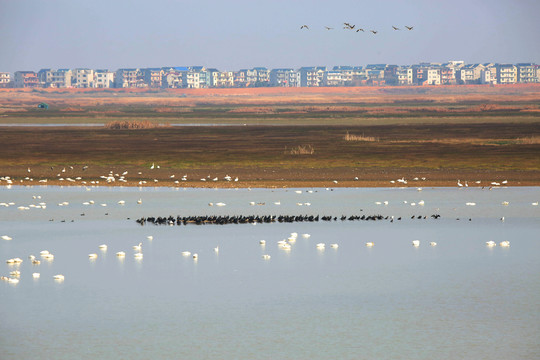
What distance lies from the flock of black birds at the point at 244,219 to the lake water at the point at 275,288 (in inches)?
21.9

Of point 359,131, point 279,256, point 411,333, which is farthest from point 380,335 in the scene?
point 359,131

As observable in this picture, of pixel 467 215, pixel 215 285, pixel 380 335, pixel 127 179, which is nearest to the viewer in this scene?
pixel 380 335

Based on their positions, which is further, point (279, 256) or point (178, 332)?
point (279, 256)

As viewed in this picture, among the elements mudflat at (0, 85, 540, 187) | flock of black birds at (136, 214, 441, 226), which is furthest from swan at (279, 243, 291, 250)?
mudflat at (0, 85, 540, 187)

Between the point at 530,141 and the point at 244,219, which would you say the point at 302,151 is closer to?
the point at 530,141

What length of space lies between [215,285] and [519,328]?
23.1 ft

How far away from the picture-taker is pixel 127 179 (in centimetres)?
4809

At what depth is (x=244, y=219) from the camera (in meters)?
32.2

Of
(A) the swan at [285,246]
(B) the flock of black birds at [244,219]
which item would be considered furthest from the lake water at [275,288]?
(B) the flock of black birds at [244,219]

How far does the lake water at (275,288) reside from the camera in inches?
652

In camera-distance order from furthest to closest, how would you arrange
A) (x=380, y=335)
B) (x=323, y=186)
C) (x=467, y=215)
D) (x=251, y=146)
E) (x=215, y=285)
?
(x=251, y=146), (x=323, y=186), (x=467, y=215), (x=215, y=285), (x=380, y=335)

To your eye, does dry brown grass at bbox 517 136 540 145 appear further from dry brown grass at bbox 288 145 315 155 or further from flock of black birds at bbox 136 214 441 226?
flock of black birds at bbox 136 214 441 226

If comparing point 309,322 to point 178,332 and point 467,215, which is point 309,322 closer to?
point 178,332

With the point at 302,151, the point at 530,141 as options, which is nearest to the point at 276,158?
the point at 302,151
